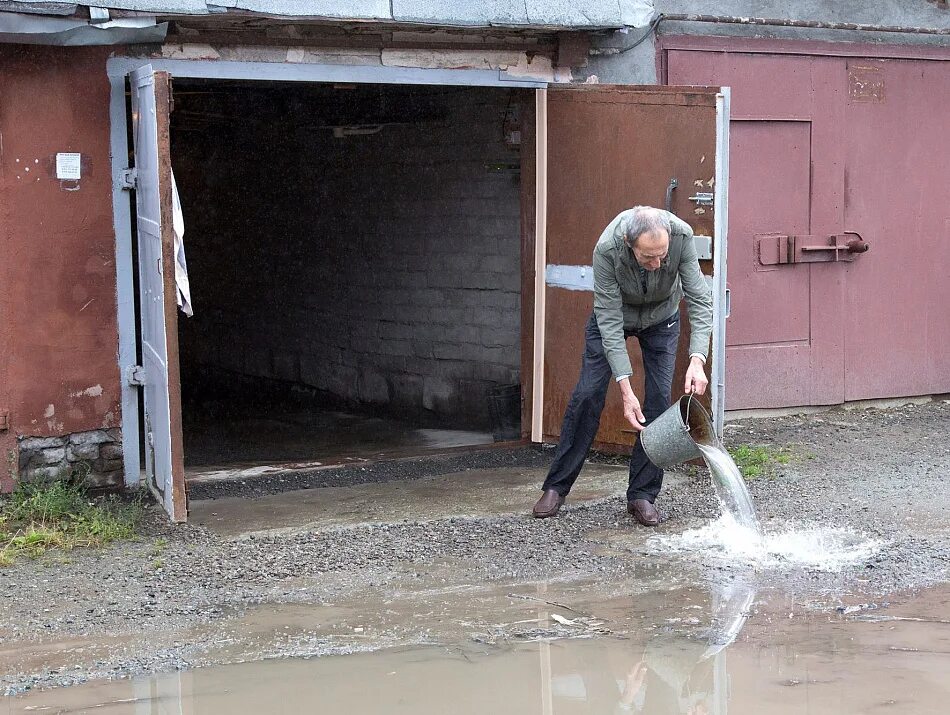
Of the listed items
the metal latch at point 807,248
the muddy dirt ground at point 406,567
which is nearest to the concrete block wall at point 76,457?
the muddy dirt ground at point 406,567

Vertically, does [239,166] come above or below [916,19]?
below

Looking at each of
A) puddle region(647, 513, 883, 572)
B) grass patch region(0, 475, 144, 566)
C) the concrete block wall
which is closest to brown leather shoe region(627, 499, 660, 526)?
puddle region(647, 513, 883, 572)

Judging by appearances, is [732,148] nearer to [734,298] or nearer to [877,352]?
[734,298]

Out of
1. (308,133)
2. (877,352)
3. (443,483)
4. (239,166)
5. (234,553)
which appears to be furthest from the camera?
(239,166)

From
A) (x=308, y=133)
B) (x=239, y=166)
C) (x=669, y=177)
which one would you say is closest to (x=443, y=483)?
(x=669, y=177)

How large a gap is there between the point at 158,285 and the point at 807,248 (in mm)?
4333

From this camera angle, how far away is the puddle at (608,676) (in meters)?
3.89

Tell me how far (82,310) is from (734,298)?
4.08 metres

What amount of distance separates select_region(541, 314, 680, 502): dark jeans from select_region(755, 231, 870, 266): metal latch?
227 centimetres

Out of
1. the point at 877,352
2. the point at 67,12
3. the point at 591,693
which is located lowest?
the point at 591,693

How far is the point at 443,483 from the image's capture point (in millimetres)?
6918

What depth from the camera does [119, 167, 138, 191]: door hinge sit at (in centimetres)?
631

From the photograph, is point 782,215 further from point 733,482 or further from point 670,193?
point 733,482

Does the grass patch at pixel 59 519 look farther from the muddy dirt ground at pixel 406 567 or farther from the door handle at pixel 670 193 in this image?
the door handle at pixel 670 193
